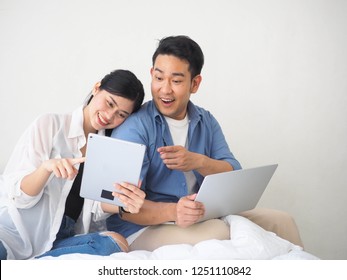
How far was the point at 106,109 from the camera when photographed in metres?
1.64

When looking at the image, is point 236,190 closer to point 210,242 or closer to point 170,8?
point 210,242

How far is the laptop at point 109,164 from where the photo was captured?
4.65ft

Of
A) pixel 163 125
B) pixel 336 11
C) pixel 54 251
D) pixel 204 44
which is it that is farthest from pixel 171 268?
pixel 336 11

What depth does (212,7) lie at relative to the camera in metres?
2.46

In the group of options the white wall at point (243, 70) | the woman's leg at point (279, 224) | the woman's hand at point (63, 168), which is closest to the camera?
the woman's hand at point (63, 168)

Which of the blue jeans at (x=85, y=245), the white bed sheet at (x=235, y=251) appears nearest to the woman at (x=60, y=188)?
the blue jeans at (x=85, y=245)

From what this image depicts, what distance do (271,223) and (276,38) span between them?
1.16 m

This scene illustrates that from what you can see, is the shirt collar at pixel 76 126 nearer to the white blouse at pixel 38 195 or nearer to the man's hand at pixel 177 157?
the white blouse at pixel 38 195

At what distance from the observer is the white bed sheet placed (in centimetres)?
136

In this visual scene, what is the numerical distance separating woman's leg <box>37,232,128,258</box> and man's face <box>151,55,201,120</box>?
538 mm

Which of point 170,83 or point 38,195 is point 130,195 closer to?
point 38,195

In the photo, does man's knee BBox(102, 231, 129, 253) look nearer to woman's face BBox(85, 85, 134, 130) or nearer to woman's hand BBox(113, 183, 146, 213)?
woman's hand BBox(113, 183, 146, 213)

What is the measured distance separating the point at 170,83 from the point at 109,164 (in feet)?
1.50

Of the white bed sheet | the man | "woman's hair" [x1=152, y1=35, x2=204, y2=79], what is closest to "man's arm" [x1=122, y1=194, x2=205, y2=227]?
the man
